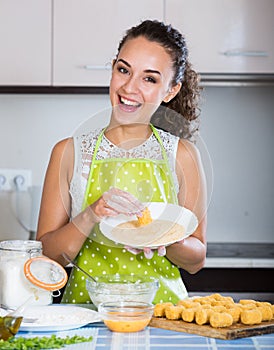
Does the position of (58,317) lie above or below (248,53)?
below

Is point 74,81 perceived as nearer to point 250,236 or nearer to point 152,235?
point 250,236

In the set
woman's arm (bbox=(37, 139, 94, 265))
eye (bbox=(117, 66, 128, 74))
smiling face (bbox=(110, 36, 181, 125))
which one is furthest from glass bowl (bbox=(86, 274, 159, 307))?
eye (bbox=(117, 66, 128, 74))

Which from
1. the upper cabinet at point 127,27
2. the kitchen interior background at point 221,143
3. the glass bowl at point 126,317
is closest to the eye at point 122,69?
the glass bowl at point 126,317

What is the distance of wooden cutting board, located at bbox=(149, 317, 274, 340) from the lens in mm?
1332

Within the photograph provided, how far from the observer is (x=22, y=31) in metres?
3.04

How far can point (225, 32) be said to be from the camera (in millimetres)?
3023

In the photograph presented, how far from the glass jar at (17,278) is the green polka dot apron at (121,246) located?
0.21 metres

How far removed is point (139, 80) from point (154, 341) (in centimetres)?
67

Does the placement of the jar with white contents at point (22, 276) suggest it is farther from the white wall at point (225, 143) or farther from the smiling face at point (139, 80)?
the white wall at point (225, 143)

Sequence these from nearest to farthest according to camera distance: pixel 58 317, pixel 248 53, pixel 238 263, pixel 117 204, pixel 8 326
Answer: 1. pixel 8 326
2. pixel 58 317
3. pixel 117 204
4. pixel 238 263
5. pixel 248 53

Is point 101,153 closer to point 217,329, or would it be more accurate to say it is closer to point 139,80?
point 139,80

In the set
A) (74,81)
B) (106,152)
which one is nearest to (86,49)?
(74,81)

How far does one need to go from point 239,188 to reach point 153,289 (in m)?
1.88

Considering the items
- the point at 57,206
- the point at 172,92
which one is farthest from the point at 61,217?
the point at 172,92
